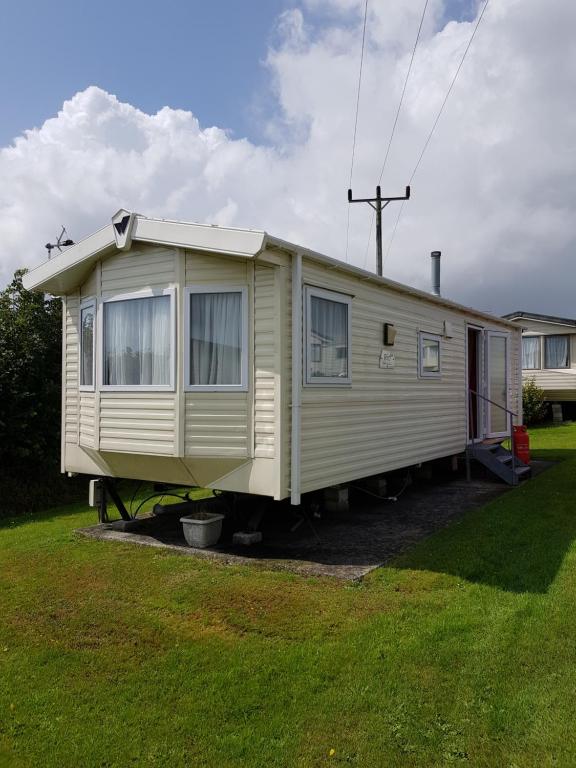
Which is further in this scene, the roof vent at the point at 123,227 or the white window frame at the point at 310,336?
the roof vent at the point at 123,227

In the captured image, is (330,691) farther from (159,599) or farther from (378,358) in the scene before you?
(378,358)

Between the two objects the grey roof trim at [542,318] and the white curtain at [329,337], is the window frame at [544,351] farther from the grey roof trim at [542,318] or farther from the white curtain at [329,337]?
the white curtain at [329,337]

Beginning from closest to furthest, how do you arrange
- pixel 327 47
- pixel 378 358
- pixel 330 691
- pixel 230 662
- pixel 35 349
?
pixel 330 691 < pixel 230 662 < pixel 378 358 < pixel 327 47 < pixel 35 349

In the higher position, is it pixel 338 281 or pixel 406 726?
pixel 338 281

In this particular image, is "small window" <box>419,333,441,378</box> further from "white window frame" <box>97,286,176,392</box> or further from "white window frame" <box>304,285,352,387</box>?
"white window frame" <box>97,286,176,392</box>

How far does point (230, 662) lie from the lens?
12.7 ft

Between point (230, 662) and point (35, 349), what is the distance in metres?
9.98

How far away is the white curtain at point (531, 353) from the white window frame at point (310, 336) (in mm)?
17197

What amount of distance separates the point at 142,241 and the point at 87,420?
2.33 meters

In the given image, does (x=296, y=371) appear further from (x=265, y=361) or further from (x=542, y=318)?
(x=542, y=318)

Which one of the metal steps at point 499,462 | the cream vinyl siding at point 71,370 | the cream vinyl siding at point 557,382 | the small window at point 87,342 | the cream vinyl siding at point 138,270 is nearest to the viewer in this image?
the cream vinyl siding at point 138,270

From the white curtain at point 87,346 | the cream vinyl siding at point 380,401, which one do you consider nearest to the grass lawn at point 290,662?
the cream vinyl siding at point 380,401

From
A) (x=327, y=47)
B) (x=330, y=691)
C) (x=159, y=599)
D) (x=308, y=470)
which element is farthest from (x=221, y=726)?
(x=327, y=47)

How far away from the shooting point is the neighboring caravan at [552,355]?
70.3ft
